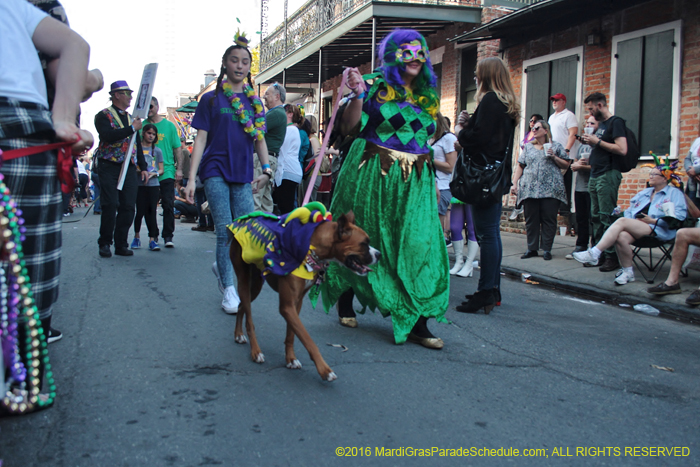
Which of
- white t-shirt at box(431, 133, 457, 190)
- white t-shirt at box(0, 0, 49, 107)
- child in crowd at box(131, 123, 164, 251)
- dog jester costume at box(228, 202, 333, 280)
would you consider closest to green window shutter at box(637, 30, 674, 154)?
white t-shirt at box(431, 133, 457, 190)

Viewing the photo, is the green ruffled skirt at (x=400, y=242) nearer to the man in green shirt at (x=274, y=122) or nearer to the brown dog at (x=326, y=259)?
the brown dog at (x=326, y=259)

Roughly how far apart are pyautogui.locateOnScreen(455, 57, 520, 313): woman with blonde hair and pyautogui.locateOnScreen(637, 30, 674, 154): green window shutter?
18.4 feet

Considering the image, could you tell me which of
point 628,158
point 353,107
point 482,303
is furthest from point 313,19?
point 353,107

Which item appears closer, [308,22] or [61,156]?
[61,156]

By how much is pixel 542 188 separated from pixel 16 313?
24.6 ft

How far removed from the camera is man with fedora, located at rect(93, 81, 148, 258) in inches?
287

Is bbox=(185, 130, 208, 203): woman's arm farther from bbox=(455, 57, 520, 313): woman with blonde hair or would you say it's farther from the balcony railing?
the balcony railing

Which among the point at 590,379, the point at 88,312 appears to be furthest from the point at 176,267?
the point at 590,379

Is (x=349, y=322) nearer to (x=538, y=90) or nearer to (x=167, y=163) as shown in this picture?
(x=167, y=163)

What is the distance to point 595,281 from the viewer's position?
6.97 metres

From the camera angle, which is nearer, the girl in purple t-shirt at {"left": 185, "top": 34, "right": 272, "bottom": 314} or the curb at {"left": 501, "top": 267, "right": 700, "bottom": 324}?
the girl in purple t-shirt at {"left": 185, "top": 34, "right": 272, "bottom": 314}

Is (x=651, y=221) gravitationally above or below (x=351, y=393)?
above

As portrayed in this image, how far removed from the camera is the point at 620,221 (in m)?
6.71

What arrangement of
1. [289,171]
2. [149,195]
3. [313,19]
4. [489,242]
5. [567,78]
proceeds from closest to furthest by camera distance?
[489,242], [289,171], [149,195], [567,78], [313,19]
